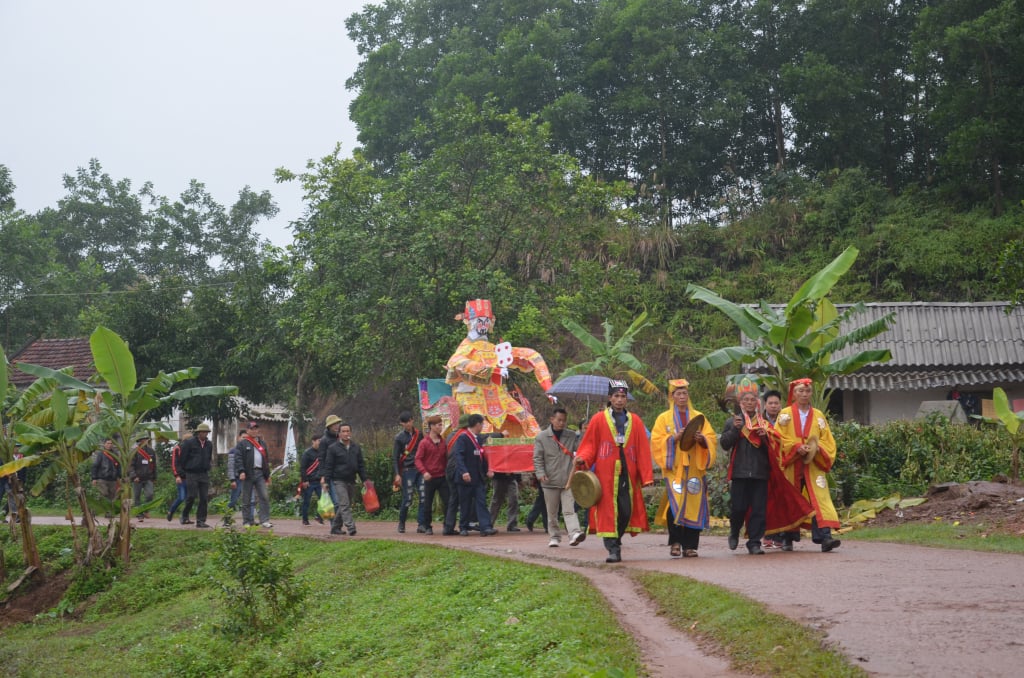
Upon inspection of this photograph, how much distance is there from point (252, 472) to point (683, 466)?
868cm

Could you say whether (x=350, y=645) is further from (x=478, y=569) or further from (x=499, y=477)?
(x=499, y=477)

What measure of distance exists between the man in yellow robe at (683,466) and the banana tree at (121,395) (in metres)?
7.56

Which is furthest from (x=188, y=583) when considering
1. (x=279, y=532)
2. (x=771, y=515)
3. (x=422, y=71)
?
(x=422, y=71)

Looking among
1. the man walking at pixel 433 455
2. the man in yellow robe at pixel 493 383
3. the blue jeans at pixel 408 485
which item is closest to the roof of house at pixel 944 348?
the man in yellow robe at pixel 493 383

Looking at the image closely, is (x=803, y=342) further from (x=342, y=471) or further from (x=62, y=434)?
(x=62, y=434)

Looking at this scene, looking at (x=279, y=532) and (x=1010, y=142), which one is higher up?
(x=1010, y=142)

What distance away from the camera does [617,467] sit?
36.5ft

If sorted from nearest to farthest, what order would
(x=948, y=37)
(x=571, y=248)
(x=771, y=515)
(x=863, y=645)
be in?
(x=863, y=645)
(x=771, y=515)
(x=571, y=248)
(x=948, y=37)

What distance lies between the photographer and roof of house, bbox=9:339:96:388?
33.0 metres

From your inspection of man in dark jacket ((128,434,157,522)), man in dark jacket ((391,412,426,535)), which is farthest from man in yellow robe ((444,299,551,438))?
man in dark jacket ((128,434,157,522))

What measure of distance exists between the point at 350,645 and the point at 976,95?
85.9 feet

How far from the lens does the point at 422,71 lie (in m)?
40.5

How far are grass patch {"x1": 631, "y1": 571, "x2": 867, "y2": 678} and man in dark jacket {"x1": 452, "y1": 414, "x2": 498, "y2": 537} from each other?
587cm

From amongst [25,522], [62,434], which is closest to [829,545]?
[62,434]
